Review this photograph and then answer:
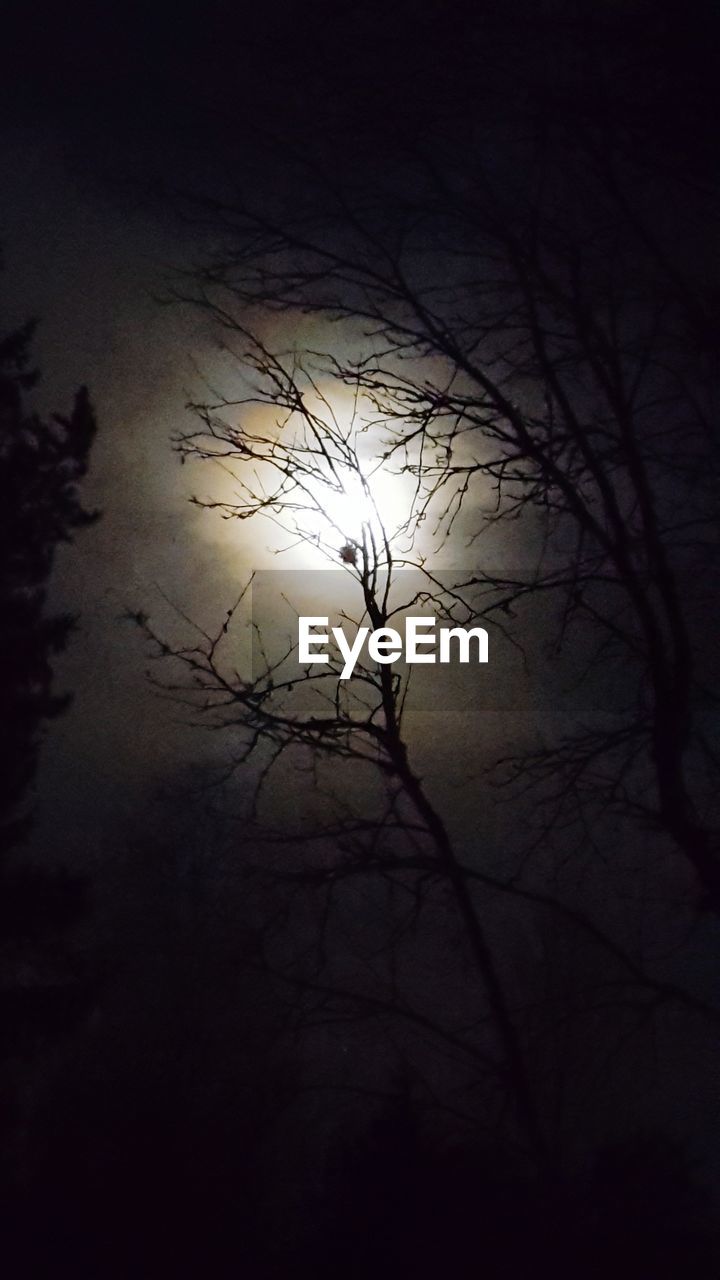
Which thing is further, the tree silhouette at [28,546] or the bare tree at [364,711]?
the tree silhouette at [28,546]

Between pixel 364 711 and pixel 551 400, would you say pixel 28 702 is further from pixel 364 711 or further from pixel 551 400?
pixel 551 400

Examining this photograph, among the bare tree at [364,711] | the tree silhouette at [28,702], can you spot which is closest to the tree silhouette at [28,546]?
the tree silhouette at [28,702]

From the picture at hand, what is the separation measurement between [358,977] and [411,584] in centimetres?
79

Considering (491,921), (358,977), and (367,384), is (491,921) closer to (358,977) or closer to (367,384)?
(358,977)

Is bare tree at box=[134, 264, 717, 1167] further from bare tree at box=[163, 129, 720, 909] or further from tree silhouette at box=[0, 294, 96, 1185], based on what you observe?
tree silhouette at box=[0, 294, 96, 1185]

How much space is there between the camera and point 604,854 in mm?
2273

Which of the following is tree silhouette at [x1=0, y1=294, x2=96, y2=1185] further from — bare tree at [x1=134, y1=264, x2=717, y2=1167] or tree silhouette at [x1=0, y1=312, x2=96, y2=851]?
bare tree at [x1=134, y1=264, x2=717, y2=1167]

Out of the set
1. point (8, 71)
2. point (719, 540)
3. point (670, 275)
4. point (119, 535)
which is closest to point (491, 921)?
point (719, 540)

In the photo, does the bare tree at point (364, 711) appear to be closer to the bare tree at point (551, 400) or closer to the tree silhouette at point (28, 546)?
the bare tree at point (551, 400)

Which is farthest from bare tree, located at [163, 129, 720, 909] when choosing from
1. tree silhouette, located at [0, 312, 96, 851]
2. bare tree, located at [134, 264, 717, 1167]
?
tree silhouette, located at [0, 312, 96, 851]

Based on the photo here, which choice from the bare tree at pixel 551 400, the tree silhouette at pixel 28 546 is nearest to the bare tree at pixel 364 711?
the bare tree at pixel 551 400

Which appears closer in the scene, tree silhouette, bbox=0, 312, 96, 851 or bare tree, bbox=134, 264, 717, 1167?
bare tree, bbox=134, 264, 717, 1167

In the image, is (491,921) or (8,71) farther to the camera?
(8,71)

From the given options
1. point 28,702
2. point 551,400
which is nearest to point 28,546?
point 28,702
